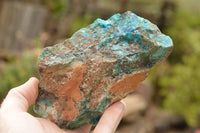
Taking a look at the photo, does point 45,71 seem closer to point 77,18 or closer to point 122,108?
point 122,108

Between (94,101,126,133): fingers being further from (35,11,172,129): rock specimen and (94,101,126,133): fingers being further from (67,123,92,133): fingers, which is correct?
(67,123,92,133): fingers

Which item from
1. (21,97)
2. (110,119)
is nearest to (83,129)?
(110,119)

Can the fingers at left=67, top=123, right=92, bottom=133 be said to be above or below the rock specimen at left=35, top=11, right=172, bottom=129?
below

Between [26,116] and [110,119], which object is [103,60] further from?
[26,116]

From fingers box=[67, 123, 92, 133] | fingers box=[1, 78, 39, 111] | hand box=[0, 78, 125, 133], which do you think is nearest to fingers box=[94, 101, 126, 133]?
hand box=[0, 78, 125, 133]

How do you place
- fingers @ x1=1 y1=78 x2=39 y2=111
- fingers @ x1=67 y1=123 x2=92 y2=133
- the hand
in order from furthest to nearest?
fingers @ x1=67 y1=123 x2=92 y2=133
fingers @ x1=1 y1=78 x2=39 y2=111
the hand

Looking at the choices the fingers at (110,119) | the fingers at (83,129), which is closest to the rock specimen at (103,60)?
the fingers at (110,119)

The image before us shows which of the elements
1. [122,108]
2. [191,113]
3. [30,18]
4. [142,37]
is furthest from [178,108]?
[30,18]

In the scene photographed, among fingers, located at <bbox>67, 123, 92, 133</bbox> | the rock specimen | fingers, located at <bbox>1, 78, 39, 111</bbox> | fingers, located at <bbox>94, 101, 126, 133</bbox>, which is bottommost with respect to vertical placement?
fingers, located at <bbox>67, 123, 92, 133</bbox>
